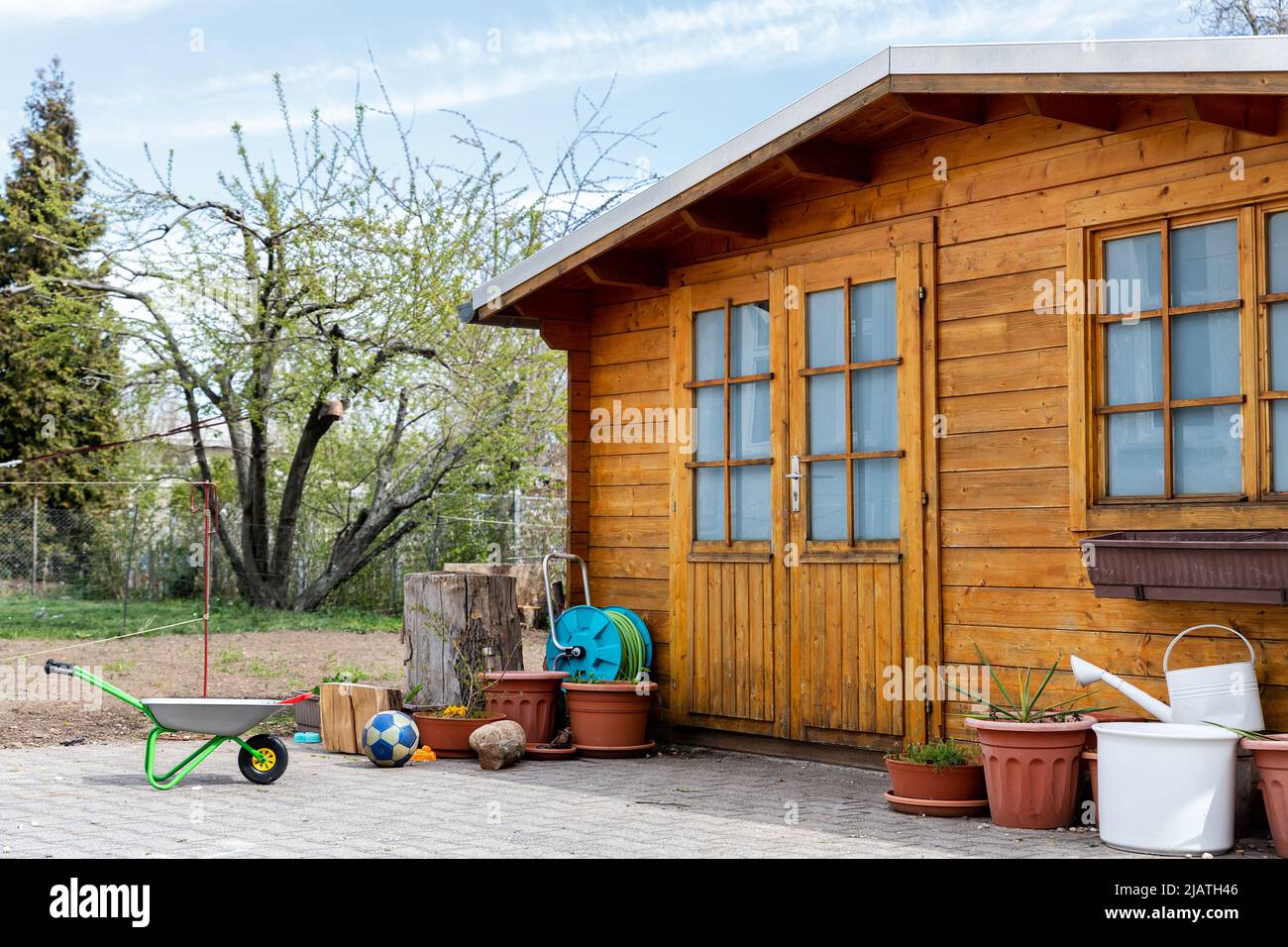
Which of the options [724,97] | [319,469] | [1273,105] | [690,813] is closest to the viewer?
[1273,105]

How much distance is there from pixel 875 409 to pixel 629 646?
222 centimetres

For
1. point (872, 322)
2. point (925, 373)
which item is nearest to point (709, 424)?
point (872, 322)

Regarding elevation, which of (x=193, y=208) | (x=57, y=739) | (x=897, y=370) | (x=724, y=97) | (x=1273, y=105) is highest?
(x=724, y=97)

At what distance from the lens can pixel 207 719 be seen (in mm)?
6484

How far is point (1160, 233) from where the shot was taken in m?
6.10

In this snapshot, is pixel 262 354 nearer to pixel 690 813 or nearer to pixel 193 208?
pixel 193 208

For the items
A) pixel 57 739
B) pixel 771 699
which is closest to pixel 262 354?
pixel 57 739

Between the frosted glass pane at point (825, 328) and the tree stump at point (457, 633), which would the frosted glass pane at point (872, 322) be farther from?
the tree stump at point (457, 633)

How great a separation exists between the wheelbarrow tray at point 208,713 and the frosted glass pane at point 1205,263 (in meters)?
4.69

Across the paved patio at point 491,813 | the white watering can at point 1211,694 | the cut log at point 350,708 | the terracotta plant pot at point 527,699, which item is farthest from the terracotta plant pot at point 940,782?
the cut log at point 350,708

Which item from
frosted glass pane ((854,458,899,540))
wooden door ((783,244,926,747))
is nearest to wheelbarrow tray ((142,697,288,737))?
wooden door ((783,244,926,747))

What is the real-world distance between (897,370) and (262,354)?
472 inches

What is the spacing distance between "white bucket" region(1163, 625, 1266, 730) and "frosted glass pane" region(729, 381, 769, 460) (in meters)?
2.98

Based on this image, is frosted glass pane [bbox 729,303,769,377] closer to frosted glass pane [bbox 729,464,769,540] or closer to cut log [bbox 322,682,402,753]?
frosted glass pane [bbox 729,464,769,540]
